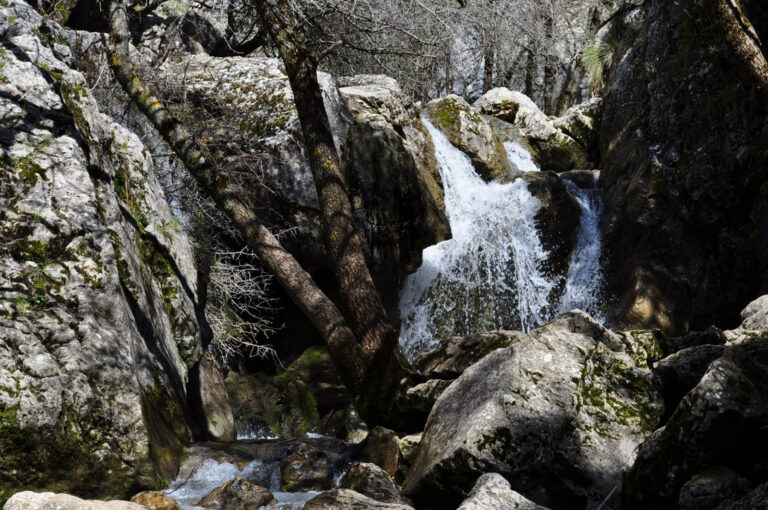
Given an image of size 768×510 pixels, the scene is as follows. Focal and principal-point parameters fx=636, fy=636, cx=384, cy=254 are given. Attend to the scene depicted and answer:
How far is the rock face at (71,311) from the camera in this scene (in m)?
3.81

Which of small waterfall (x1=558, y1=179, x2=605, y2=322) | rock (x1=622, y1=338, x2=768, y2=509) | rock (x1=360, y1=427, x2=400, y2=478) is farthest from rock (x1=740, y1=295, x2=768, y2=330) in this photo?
small waterfall (x1=558, y1=179, x2=605, y2=322)

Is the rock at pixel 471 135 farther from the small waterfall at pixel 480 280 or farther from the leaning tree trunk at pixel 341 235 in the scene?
the leaning tree trunk at pixel 341 235

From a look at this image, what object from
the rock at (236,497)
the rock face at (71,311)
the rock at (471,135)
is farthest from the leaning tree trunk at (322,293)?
the rock at (471,135)

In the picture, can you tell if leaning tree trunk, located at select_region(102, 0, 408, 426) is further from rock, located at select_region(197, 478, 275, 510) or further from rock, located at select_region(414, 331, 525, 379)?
rock, located at select_region(197, 478, 275, 510)

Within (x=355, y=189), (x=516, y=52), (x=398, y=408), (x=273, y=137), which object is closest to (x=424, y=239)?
(x=355, y=189)

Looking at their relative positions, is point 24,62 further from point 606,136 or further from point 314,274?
point 606,136

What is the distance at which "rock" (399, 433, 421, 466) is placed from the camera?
5.09 meters

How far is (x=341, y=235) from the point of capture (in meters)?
6.09

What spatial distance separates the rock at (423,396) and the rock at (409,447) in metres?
0.41

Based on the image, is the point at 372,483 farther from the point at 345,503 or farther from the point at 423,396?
the point at 423,396

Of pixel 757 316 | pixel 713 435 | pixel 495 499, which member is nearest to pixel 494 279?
pixel 757 316

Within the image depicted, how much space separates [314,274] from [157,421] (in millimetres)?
5494

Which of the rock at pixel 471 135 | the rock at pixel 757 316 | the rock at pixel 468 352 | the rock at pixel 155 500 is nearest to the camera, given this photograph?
the rock at pixel 155 500

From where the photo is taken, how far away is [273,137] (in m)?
8.81
